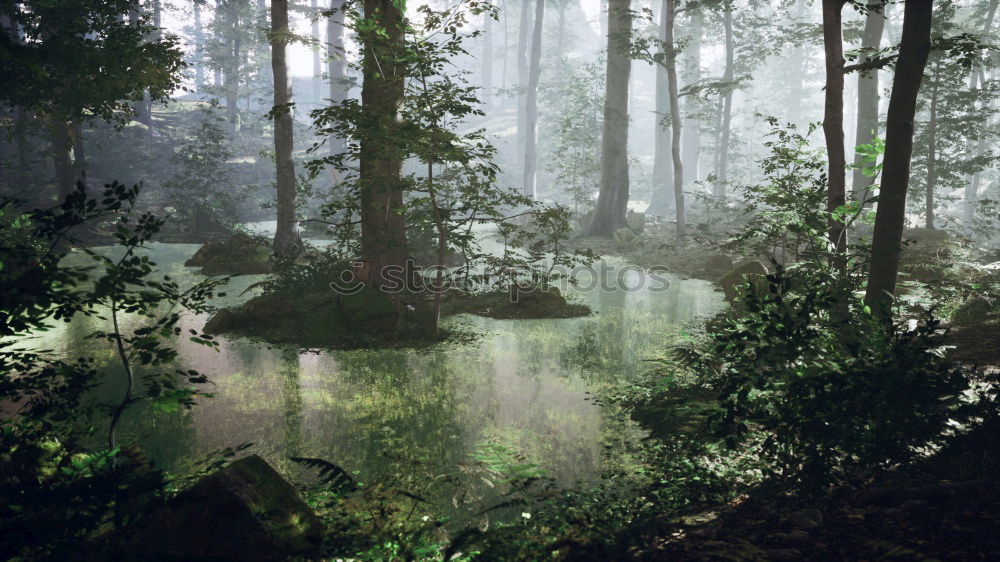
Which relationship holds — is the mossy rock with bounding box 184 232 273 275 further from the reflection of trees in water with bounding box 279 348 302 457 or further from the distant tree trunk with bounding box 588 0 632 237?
the distant tree trunk with bounding box 588 0 632 237

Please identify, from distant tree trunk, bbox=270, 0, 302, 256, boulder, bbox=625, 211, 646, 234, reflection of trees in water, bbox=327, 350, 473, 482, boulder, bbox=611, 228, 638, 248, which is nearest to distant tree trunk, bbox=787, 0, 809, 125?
boulder, bbox=625, 211, 646, 234

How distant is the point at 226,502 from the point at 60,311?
4.64ft

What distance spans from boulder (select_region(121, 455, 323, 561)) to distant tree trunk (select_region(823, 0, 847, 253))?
24.2 feet

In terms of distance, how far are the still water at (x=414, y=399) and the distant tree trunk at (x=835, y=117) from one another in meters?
2.81

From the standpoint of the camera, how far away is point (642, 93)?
71188mm

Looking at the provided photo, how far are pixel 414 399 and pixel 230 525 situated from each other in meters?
3.06

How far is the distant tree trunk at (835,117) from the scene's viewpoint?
7719 mm

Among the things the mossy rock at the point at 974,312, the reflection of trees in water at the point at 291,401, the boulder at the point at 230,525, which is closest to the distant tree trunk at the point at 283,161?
the reflection of trees in water at the point at 291,401

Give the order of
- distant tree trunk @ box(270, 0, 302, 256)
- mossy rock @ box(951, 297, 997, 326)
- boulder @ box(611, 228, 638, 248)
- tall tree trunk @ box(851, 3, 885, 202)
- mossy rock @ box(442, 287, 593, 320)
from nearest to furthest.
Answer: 1. mossy rock @ box(951, 297, 997, 326)
2. mossy rock @ box(442, 287, 593, 320)
3. distant tree trunk @ box(270, 0, 302, 256)
4. tall tree trunk @ box(851, 3, 885, 202)
5. boulder @ box(611, 228, 638, 248)

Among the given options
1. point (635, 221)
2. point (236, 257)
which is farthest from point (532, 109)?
point (236, 257)

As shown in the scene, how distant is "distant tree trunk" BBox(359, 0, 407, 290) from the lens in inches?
299

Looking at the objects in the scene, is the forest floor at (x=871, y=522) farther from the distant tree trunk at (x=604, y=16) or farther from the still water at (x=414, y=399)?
the distant tree trunk at (x=604, y=16)

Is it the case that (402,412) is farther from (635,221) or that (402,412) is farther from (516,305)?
(635,221)

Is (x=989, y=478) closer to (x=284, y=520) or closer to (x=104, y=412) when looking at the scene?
(x=284, y=520)
